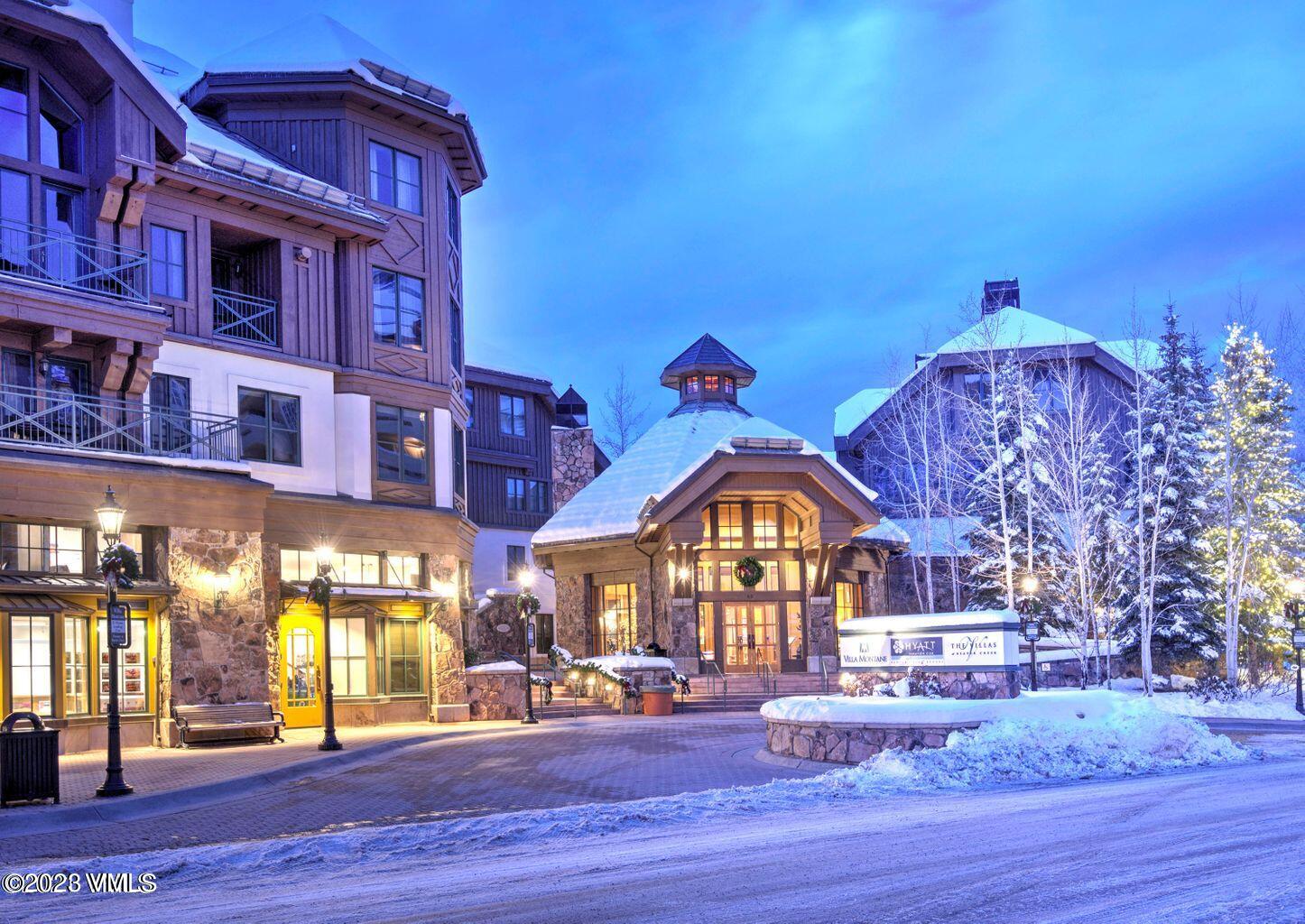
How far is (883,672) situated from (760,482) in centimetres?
1603

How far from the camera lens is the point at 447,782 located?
16203 millimetres

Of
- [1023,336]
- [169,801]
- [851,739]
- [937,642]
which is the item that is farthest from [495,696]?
[1023,336]

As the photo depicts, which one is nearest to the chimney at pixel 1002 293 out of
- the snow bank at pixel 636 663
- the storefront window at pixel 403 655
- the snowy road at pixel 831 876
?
the snow bank at pixel 636 663

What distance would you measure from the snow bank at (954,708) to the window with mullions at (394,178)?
1753 centimetres

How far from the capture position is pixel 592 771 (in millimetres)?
17156

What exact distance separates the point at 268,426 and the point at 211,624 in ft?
17.6

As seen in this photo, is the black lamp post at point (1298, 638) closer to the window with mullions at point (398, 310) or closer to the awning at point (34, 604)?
the window with mullions at point (398, 310)

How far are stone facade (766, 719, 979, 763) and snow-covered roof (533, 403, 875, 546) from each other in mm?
16129

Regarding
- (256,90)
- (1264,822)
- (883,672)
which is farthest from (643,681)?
(1264,822)

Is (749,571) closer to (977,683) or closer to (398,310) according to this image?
(398,310)

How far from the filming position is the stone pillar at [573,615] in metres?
38.3

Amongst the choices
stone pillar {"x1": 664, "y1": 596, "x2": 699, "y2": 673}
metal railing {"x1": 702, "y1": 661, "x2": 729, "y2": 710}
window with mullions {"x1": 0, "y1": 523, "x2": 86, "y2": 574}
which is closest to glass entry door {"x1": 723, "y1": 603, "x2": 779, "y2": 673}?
metal railing {"x1": 702, "y1": 661, "x2": 729, "y2": 710}

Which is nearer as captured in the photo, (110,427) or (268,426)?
(110,427)

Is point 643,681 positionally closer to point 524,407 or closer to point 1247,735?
point 1247,735
